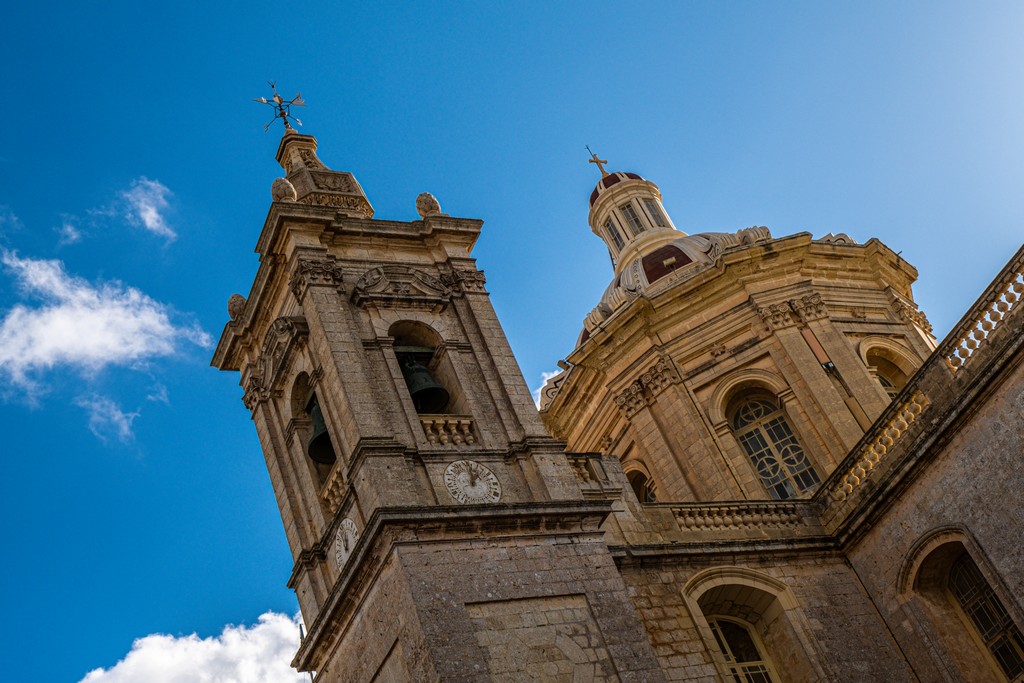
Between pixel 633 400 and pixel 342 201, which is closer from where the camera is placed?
pixel 342 201

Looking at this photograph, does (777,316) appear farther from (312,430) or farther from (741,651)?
(312,430)

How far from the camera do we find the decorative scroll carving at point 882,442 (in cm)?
1652

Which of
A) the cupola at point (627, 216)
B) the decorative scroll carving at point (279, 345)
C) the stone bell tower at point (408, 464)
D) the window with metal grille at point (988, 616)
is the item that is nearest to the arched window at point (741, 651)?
the stone bell tower at point (408, 464)

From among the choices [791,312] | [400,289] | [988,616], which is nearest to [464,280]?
[400,289]

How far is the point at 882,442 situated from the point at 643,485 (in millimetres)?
7692

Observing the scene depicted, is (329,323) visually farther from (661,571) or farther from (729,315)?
(729,315)

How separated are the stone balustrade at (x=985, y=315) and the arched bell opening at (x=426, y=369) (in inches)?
249

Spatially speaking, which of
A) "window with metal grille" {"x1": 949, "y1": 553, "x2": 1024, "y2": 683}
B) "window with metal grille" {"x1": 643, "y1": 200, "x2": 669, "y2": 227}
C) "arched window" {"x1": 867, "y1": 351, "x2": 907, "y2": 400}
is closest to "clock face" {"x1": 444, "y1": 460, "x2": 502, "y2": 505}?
"window with metal grille" {"x1": 949, "y1": 553, "x2": 1024, "y2": 683}

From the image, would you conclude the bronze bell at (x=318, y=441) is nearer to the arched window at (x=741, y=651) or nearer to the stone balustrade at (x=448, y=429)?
the stone balustrade at (x=448, y=429)

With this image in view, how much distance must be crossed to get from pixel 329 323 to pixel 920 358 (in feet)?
40.3

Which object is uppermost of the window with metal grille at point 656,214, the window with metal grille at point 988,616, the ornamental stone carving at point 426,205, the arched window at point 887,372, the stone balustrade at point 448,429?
the window with metal grille at point 656,214

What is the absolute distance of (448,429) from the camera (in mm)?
16188

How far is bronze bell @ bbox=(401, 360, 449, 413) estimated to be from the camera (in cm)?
1684

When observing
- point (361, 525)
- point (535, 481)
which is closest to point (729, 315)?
point (535, 481)
